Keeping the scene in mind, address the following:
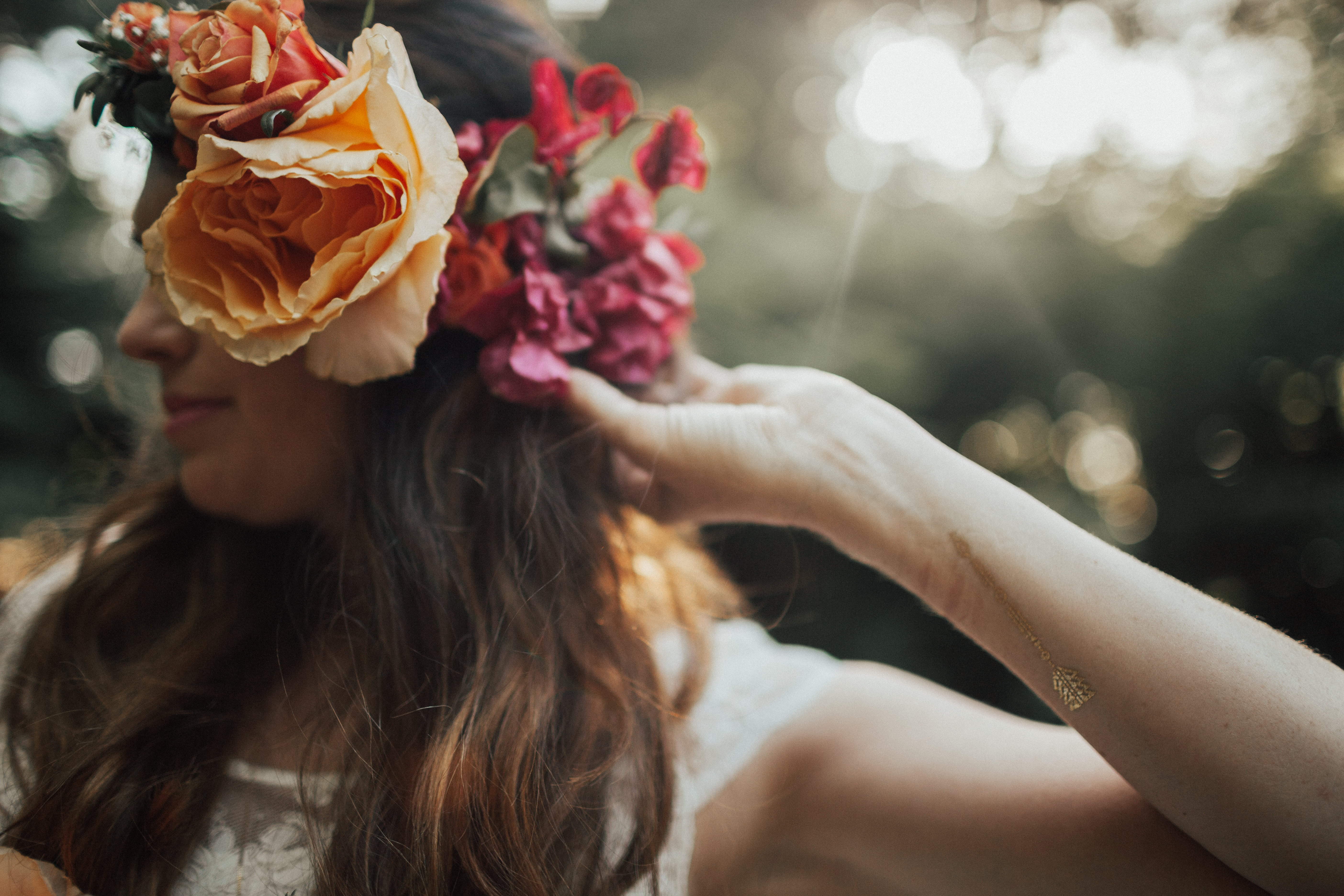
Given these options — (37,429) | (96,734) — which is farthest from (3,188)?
(96,734)

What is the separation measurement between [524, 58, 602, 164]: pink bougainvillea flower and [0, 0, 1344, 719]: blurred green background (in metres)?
1.47

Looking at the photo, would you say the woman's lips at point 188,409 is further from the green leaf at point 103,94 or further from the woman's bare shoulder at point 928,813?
the woman's bare shoulder at point 928,813

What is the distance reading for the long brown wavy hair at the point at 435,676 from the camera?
1.01 meters

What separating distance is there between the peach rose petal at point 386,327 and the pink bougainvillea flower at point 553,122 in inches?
12.6

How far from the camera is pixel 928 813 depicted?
1.07 meters

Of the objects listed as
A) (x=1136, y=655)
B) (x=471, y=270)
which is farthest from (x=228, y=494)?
(x=1136, y=655)

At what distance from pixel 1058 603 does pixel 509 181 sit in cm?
103

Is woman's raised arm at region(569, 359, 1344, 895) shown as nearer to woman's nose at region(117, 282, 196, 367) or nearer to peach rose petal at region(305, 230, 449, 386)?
peach rose petal at region(305, 230, 449, 386)

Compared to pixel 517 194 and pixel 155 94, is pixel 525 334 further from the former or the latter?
pixel 155 94

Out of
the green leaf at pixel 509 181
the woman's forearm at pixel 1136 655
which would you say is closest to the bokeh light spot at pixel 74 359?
the green leaf at pixel 509 181

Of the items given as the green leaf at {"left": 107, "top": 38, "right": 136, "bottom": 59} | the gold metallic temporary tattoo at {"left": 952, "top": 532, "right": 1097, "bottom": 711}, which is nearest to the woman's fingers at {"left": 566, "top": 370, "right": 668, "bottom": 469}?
the gold metallic temporary tattoo at {"left": 952, "top": 532, "right": 1097, "bottom": 711}

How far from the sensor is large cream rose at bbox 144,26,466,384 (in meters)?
0.85

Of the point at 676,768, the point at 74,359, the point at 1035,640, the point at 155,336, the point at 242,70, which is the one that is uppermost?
the point at 242,70

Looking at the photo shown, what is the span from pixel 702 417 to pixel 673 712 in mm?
524
